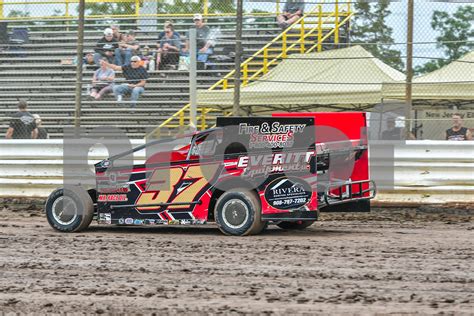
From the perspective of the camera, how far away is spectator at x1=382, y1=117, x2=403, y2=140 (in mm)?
12914

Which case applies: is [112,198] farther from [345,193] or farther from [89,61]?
[89,61]

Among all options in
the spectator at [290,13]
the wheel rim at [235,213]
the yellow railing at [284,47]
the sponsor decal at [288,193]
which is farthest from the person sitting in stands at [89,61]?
the sponsor decal at [288,193]

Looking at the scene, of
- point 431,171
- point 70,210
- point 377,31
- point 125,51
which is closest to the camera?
point 70,210

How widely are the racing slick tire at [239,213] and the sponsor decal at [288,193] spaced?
0.18m

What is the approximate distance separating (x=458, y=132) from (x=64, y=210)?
5.72m

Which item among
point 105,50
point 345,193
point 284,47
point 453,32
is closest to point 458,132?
point 453,32

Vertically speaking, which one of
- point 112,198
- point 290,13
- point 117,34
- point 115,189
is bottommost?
point 112,198

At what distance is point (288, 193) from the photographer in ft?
32.2

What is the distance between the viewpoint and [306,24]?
14938 mm

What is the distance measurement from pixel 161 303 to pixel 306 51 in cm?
955

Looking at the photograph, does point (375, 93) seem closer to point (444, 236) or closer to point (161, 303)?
point (444, 236)

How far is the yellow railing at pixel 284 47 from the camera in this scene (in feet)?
44.4

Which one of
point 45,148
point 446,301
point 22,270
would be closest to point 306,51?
point 45,148

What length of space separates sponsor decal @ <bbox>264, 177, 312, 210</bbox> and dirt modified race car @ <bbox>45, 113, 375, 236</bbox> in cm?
1
